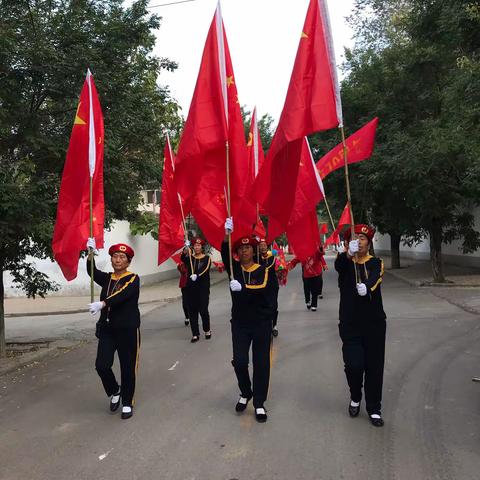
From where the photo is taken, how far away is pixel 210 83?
18.3 ft

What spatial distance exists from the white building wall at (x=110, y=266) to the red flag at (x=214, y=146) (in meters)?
10.0

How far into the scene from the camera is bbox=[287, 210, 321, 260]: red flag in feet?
21.4

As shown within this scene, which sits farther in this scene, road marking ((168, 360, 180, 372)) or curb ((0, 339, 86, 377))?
curb ((0, 339, 86, 377))

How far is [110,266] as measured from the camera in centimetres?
1959

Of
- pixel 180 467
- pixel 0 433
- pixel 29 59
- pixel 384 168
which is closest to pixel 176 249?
pixel 29 59

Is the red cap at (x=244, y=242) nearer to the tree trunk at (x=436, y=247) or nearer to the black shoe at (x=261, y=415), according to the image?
the black shoe at (x=261, y=415)

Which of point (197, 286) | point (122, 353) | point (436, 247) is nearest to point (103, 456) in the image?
point (122, 353)

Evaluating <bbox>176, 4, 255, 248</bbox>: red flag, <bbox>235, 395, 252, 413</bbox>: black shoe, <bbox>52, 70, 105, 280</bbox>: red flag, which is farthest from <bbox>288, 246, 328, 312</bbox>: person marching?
<bbox>235, 395, 252, 413</bbox>: black shoe

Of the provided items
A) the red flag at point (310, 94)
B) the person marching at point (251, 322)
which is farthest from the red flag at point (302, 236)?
the person marching at point (251, 322)

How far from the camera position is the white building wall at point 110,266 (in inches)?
752

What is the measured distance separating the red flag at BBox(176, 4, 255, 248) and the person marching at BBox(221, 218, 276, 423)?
2.97ft

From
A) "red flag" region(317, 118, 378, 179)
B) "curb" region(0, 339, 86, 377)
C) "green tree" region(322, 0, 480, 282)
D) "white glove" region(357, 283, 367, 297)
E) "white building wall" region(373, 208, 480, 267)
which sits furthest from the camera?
"white building wall" region(373, 208, 480, 267)

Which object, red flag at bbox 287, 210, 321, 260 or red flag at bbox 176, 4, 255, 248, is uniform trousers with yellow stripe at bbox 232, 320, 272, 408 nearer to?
red flag at bbox 176, 4, 255, 248

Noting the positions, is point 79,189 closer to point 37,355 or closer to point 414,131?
point 37,355
